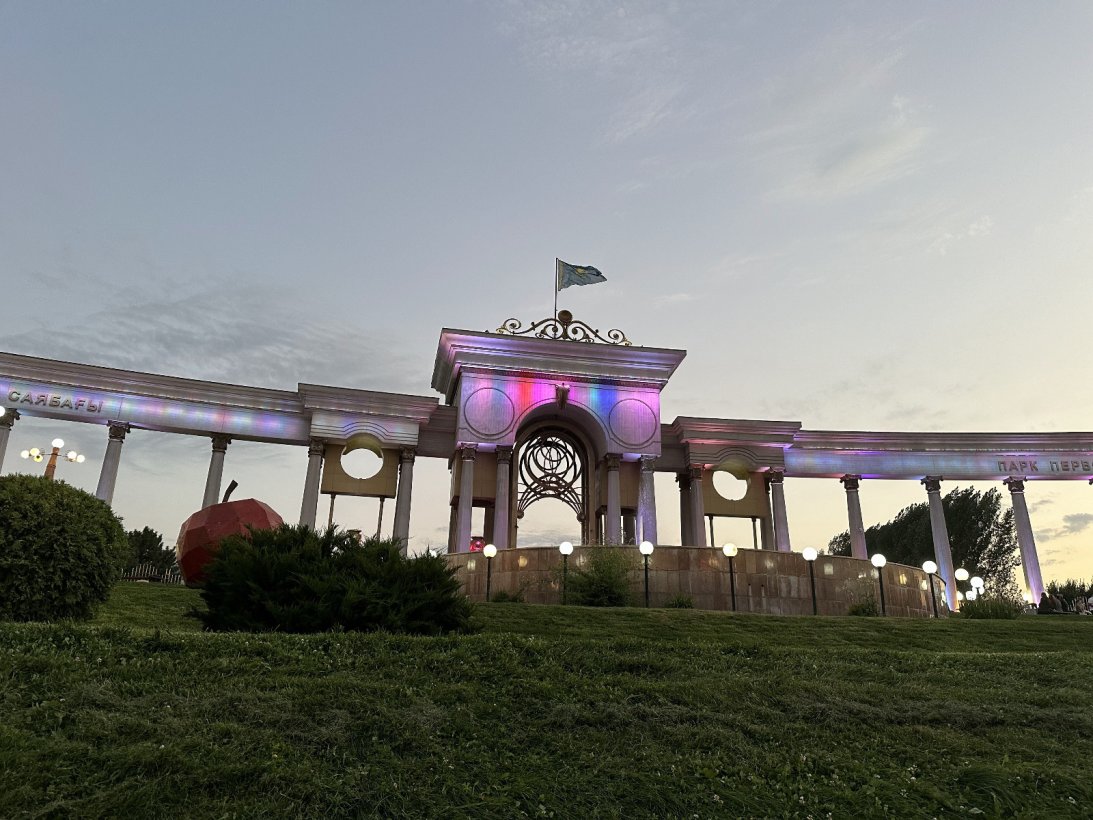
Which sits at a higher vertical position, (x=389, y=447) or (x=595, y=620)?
(x=389, y=447)

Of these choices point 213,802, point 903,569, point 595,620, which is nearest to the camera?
point 213,802

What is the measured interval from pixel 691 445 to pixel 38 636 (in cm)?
3453

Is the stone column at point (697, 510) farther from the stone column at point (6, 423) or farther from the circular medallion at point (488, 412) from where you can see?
the stone column at point (6, 423)

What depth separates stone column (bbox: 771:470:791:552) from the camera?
39.8 metres

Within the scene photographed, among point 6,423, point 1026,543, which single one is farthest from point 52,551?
point 1026,543

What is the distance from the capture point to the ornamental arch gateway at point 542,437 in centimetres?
3603

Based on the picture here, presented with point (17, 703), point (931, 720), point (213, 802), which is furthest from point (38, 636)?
point (931, 720)

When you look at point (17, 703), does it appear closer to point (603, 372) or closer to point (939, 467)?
point (603, 372)

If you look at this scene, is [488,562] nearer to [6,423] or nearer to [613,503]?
[613,503]

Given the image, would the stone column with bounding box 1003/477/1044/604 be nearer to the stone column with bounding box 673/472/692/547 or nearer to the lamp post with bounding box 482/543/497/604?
the stone column with bounding box 673/472/692/547

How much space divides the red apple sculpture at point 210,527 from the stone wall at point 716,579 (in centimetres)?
749

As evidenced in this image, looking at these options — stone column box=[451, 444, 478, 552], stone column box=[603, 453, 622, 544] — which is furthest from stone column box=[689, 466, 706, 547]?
stone column box=[451, 444, 478, 552]

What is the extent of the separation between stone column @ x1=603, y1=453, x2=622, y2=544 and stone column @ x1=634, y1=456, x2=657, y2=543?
100 cm

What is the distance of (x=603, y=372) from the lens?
38.3 metres
